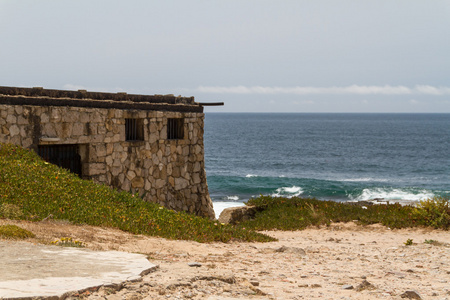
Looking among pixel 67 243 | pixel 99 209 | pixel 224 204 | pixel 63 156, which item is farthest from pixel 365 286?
pixel 224 204

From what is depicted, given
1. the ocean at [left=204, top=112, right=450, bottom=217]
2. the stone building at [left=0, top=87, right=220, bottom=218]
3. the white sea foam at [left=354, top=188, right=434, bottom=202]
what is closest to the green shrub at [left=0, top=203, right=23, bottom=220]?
the stone building at [left=0, top=87, right=220, bottom=218]

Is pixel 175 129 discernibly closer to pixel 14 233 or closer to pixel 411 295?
pixel 14 233

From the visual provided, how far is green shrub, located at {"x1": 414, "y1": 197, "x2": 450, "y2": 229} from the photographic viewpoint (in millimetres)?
16953

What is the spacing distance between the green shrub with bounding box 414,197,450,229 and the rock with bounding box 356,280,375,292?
32.7 feet

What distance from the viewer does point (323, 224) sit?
17.9 metres

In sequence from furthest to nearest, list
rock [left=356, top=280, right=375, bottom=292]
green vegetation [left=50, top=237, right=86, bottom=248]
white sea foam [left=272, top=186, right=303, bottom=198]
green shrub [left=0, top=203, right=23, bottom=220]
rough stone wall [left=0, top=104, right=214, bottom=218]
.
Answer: white sea foam [left=272, top=186, right=303, bottom=198] → rough stone wall [left=0, top=104, right=214, bottom=218] → green shrub [left=0, top=203, right=23, bottom=220] → green vegetation [left=50, top=237, right=86, bottom=248] → rock [left=356, top=280, right=375, bottom=292]

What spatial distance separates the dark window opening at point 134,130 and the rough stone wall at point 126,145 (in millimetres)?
149

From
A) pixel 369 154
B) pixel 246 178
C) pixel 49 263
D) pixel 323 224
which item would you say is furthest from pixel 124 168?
pixel 369 154

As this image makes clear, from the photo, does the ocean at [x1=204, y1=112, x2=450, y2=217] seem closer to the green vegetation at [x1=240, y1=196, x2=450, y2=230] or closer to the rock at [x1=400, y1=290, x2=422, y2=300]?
the green vegetation at [x1=240, y1=196, x2=450, y2=230]

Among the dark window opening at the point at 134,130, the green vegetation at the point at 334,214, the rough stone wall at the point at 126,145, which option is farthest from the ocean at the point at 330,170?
the dark window opening at the point at 134,130

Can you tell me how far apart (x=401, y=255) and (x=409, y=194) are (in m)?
31.4

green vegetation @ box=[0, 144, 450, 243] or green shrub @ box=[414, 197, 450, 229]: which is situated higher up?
green vegetation @ box=[0, 144, 450, 243]

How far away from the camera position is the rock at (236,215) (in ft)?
63.6

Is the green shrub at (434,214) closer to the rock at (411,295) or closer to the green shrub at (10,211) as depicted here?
the rock at (411,295)
